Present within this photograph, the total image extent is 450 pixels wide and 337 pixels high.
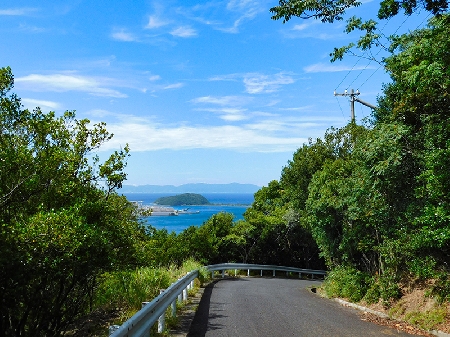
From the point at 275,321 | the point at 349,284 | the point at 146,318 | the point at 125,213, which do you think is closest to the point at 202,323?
the point at 275,321

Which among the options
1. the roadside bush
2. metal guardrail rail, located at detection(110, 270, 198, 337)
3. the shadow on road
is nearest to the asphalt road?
the shadow on road

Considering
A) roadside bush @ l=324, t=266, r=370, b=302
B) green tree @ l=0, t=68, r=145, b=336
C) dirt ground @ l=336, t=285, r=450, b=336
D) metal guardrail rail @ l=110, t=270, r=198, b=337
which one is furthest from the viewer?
roadside bush @ l=324, t=266, r=370, b=302

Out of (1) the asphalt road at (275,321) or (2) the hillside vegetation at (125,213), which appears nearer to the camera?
(2) the hillside vegetation at (125,213)

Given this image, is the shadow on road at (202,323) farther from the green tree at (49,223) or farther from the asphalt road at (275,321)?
the green tree at (49,223)

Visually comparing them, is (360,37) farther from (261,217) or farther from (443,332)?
(261,217)

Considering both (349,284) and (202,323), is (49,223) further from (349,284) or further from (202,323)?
(349,284)

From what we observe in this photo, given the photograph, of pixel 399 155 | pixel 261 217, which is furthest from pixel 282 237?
pixel 399 155

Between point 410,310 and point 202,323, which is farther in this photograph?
point 410,310

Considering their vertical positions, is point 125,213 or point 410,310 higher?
point 125,213

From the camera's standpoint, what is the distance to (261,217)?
1549 inches

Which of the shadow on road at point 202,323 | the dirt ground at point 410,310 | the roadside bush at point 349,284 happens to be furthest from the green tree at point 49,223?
the roadside bush at point 349,284

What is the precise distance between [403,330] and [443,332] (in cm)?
89

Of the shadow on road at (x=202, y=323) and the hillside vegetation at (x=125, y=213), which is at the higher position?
the hillside vegetation at (x=125, y=213)

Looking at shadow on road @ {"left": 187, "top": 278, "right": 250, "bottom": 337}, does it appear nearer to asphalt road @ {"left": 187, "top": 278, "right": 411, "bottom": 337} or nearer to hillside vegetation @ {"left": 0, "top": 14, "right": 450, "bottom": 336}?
asphalt road @ {"left": 187, "top": 278, "right": 411, "bottom": 337}
